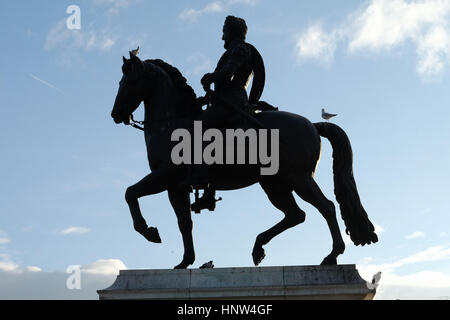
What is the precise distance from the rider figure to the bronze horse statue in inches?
11.6

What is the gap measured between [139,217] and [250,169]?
6.10ft

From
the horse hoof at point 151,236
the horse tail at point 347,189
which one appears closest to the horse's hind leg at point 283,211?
the horse tail at point 347,189

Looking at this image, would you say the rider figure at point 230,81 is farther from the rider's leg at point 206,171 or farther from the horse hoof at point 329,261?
the horse hoof at point 329,261

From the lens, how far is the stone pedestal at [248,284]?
975 cm

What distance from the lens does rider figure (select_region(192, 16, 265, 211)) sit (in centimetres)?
1105

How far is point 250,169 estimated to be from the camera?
10984 mm

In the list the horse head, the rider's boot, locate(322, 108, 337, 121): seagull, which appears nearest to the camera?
the rider's boot

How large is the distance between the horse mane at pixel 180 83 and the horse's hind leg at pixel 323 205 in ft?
7.63

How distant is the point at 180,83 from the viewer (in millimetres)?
11773

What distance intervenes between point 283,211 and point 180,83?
2724 millimetres

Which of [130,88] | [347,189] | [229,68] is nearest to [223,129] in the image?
[229,68]

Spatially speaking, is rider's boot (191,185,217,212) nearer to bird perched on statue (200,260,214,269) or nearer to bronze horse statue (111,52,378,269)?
bronze horse statue (111,52,378,269)

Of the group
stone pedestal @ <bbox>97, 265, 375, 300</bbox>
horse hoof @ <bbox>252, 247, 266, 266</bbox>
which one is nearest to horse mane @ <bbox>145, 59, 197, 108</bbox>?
horse hoof @ <bbox>252, 247, 266, 266</bbox>
